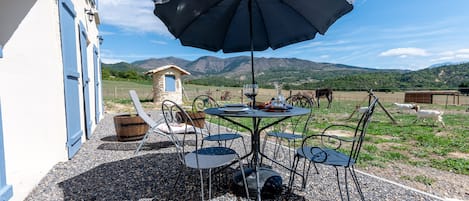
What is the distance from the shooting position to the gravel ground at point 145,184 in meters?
2.08

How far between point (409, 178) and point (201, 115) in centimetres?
323

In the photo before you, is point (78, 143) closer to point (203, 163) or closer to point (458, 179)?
point (203, 163)

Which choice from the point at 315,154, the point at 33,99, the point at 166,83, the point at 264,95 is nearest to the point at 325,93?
the point at 264,95

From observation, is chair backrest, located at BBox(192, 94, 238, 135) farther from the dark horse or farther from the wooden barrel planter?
the dark horse

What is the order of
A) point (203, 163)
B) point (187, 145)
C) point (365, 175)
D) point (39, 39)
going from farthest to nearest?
point (187, 145) < point (365, 175) < point (39, 39) < point (203, 163)

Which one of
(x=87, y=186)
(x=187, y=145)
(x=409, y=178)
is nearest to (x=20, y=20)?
(x=87, y=186)

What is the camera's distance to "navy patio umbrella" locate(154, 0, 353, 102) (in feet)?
7.15

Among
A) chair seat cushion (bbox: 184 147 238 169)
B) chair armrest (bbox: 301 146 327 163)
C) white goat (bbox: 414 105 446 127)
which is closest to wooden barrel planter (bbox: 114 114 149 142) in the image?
chair seat cushion (bbox: 184 147 238 169)

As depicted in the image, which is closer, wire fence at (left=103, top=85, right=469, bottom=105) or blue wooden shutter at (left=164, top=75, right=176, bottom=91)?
blue wooden shutter at (left=164, top=75, right=176, bottom=91)

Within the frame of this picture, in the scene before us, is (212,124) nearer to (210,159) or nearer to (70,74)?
(70,74)

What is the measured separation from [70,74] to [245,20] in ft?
7.62

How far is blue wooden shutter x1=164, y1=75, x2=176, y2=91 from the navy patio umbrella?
10.1m

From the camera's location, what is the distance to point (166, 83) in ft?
41.4

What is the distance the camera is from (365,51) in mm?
39188
